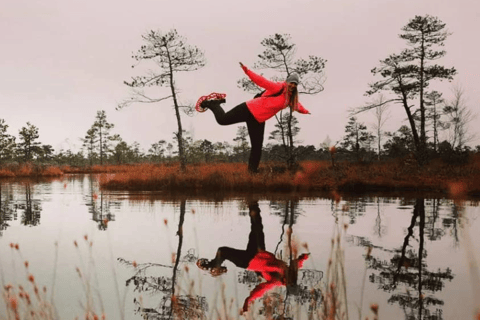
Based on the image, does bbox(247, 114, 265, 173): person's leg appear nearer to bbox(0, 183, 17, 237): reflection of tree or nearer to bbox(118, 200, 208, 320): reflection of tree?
bbox(0, 183, 17, 237): reflection of tree

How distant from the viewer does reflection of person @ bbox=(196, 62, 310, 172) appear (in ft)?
31.3

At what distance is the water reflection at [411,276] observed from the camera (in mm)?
3180

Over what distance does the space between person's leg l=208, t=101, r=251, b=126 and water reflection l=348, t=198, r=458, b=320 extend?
5.09 meters

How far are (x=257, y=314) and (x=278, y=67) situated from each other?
23.5 meters

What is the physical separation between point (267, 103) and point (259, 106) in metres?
0.20

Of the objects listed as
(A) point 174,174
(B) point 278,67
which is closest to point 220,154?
(B) point 278,67

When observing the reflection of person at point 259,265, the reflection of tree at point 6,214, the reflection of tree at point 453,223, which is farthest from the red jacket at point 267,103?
the reflection of tree at point 6,214

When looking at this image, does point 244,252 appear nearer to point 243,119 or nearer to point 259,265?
point 259,265

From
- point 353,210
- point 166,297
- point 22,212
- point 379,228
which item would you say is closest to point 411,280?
point 166,297

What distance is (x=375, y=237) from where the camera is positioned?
5.94 meters

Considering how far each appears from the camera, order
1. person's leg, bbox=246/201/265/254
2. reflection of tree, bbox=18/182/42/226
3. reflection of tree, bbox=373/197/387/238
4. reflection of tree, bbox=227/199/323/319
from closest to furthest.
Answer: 1. reflection of tree, bbox=227/199/323/319
2. person's leg, bbox=246/201/265/254
3. reflection of tree, bbox=373/197/387/238
4. reflection of tree, bbox=18/182/42/226

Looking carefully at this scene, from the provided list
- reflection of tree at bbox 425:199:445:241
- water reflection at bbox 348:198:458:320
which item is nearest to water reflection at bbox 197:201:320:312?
water reflection at bbox 348:198:458:320

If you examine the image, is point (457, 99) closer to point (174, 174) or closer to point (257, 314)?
point (174, 174)

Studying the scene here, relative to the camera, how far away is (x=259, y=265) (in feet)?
14.2
